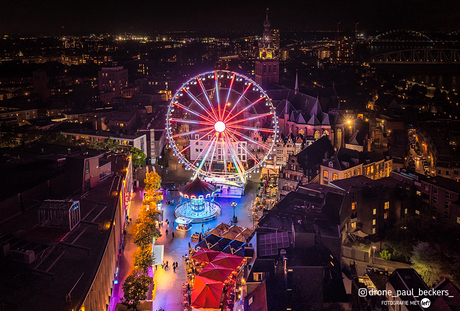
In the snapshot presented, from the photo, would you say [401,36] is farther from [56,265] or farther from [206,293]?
[56,265]

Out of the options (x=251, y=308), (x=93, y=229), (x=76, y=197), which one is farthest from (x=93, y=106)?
(x=251, y=308)

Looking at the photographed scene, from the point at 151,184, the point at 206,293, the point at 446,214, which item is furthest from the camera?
the point at 151,184

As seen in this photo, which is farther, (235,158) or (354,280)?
(235,158)

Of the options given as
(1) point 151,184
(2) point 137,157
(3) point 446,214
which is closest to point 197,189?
(1) point 151,184

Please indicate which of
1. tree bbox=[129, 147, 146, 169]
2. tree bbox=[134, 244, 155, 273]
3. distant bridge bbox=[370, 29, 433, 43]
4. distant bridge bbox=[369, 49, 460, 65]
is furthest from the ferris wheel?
distant bridge bbox=[370, 29, 433, 43]

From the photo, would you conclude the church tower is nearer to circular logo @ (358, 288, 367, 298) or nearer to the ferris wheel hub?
the ferris wheel hub

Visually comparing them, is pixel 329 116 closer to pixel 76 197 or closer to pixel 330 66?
pixel 76 197

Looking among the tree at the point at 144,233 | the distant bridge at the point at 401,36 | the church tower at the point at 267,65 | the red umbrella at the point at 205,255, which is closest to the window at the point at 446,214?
the red umbrella at the point at 205,255
